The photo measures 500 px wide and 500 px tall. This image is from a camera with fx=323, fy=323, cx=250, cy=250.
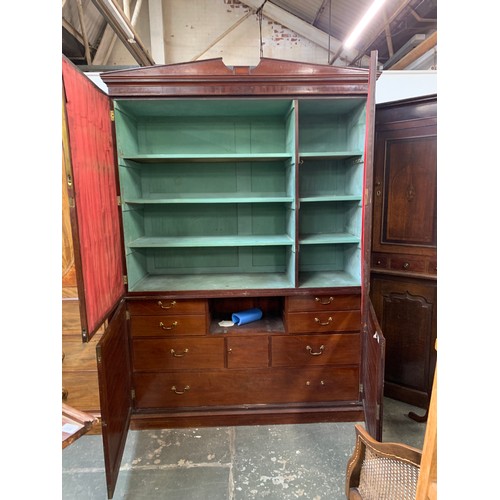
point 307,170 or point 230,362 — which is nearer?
point 230,362

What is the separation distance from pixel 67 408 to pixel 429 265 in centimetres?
219

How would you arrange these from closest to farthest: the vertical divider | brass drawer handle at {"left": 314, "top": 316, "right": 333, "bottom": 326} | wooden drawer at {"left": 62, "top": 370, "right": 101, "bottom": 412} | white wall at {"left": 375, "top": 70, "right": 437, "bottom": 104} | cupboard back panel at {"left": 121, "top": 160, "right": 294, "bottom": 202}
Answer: the vertical divider
wooden drawer at {"left": 62, "top": 370, "right": 101, "bottom": 412}
brass drawer handle at {"left": 314, "top": 316, "right": 333, "bottom": 326}
cupboard back panel at {"left": 121, "top": 160, "right": 294, "bottom": 202}
white wall at {"left": 375, "top": 70, "right": 437, "bottom": 104}

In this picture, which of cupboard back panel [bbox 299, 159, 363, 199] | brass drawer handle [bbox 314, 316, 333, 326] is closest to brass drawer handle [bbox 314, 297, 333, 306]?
brass drawer handle [bbox 314, 316, 333, 326]

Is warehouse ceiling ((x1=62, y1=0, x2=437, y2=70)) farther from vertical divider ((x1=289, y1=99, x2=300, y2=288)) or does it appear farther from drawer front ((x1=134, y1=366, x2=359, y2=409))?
drawer front ((x1=134, y1=366, x2=359, y2=409))

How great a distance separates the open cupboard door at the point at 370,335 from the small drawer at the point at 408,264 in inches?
14.4

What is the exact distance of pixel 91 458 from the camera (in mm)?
1982

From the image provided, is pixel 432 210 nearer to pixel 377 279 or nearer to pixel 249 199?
pixel 377 279

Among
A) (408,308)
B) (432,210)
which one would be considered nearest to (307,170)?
(432,210)

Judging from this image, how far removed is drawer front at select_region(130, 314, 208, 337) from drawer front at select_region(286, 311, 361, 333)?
594 mm

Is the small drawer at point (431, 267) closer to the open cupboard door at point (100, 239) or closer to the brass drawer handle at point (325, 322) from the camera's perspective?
the brass drawer handle at point (325, 322)

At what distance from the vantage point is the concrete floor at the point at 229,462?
1753mm

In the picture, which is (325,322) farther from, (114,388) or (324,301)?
(114,388)

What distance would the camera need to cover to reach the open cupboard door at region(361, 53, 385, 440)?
5.45 feet
